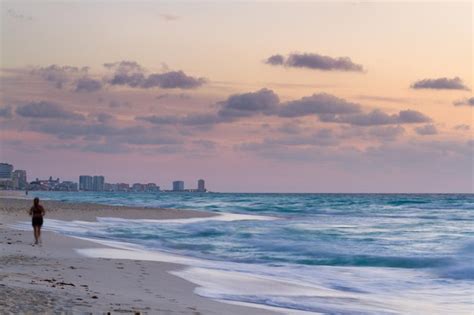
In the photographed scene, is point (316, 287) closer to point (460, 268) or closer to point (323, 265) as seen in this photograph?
point (323, 265)

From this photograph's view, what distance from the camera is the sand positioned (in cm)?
1106

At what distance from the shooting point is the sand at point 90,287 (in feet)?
36.3

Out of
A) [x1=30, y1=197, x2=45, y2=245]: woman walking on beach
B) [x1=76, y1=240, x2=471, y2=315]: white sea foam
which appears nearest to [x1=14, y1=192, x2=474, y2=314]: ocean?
[x1=76, y1=240, x2=471, y2=315]: white sea foam

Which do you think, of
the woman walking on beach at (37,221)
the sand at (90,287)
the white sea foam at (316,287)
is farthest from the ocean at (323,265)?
the woman walking on beach at (37,221)

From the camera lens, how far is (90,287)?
14.0 m

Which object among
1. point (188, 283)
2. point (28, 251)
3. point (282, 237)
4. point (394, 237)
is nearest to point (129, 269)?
point (188, 283)

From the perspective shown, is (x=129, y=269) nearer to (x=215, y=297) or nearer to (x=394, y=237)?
(x=215, y=297)

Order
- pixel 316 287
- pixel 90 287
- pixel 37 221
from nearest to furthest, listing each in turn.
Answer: pixel 90 287
pixel 316 287
pixel 37 221

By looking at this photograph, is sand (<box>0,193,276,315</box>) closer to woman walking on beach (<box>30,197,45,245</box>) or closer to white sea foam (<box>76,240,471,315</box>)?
white sea foam (<box>76,240,471,315</box>)

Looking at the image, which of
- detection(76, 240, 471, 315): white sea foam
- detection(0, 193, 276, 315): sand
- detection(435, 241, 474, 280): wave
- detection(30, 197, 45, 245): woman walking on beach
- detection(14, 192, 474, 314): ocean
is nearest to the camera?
detection(0, 193, 276, 315): sand

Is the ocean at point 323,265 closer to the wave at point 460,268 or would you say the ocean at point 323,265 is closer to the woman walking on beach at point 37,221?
the wave at point 460,268

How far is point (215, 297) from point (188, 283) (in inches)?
83.7

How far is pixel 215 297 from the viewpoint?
1491cm

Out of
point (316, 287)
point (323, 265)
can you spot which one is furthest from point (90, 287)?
point (323, 265)
